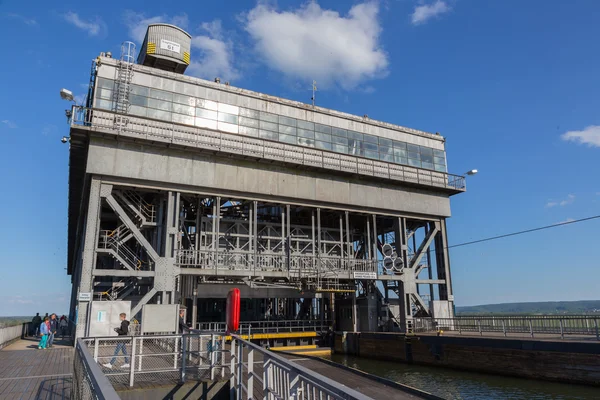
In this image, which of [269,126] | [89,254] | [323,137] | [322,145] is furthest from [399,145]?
[89,254]

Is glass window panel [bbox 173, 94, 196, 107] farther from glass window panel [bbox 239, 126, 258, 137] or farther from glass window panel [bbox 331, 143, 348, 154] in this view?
glass window panel [bbox 331, 143, 348, 154]

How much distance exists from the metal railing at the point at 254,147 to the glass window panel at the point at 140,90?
6.22 feet

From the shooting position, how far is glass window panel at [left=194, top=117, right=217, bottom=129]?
30.0m

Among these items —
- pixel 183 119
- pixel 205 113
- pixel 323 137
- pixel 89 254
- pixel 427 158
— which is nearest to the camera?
pixel 89 254

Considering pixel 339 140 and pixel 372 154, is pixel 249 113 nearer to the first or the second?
pixel 339 140

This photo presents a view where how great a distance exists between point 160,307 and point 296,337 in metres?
14.6

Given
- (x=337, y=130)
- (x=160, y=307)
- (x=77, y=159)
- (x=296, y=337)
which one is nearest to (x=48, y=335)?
(x=160, y=307)

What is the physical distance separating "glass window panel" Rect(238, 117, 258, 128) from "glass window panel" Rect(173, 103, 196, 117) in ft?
11.4

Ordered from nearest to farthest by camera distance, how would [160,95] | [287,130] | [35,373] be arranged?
[35,373], [160,95], [287,130]

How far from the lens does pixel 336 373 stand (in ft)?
46.0

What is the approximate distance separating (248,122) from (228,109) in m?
1.73

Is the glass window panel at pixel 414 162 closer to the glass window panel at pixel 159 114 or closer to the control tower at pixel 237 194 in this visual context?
the control tower at pixel 237 194

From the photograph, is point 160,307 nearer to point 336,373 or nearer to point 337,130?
point 336,373

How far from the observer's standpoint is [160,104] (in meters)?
29.1
